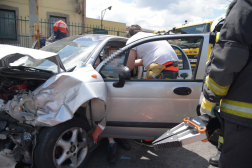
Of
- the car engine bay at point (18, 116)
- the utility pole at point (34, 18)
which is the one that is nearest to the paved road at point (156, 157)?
the car engine bay at point (18, 116)

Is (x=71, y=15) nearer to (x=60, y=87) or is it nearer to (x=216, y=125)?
(x=60, y=87)

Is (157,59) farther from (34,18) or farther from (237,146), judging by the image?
(34,18)

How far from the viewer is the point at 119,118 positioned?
2.34 metres

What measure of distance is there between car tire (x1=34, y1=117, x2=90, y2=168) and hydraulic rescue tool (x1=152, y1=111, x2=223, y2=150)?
954 mm

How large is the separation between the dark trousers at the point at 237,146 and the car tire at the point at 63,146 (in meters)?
1.48

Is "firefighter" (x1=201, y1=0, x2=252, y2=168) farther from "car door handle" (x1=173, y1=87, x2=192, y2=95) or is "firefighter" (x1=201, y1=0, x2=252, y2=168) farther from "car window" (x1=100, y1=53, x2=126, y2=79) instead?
"car window" (x1=100, y1=53, x2=126, y2=79)

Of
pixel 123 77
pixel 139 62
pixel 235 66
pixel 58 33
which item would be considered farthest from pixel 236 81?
pixel 58 33

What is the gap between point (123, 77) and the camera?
2.18 meters

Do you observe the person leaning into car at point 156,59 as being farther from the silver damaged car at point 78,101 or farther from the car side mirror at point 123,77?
the car side mirror at point 123,77

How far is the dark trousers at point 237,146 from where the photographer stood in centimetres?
125

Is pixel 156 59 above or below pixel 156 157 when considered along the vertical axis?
above

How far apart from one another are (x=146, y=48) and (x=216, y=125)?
1493 millimetres

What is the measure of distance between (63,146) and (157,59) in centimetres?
167

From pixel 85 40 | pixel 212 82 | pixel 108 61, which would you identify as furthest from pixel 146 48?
pixel 212 82
